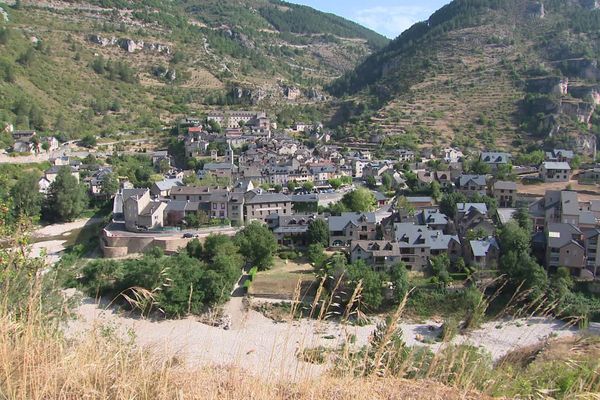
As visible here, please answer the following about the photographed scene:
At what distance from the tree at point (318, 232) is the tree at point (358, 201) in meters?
4.59

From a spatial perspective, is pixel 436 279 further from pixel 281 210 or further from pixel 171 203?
pixel 171 203

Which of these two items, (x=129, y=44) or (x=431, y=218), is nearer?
(x=431, y=218)

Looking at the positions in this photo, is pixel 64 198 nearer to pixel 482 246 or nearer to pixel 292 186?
pixel 292 186

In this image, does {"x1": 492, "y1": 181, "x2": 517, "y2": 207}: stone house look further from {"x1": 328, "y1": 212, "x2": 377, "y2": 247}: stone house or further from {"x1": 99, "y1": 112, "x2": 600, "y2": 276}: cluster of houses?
{"x1": 328, "y1": 212, "x2": 377, "y2": 247}: stone house

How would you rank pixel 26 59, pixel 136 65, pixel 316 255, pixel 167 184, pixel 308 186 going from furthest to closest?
pixel 136 65
pixel 26 59
pixel 308 186
pixel 167 184
pixel 316 255

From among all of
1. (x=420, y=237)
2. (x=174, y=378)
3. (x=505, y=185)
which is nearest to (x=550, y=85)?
(x=505, y=185)

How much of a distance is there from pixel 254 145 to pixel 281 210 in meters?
17.7

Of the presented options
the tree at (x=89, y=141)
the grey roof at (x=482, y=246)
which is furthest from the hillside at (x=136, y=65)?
the grey roof at (x=482, y=246)

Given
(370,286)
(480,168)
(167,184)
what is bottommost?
(370,286)

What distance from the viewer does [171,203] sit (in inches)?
1007

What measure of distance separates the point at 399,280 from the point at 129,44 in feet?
224

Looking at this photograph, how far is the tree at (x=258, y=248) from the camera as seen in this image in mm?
20406

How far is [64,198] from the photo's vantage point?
91.4 ft

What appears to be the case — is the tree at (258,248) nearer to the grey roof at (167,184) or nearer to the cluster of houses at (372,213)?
the cluster of houses at (372,213)
